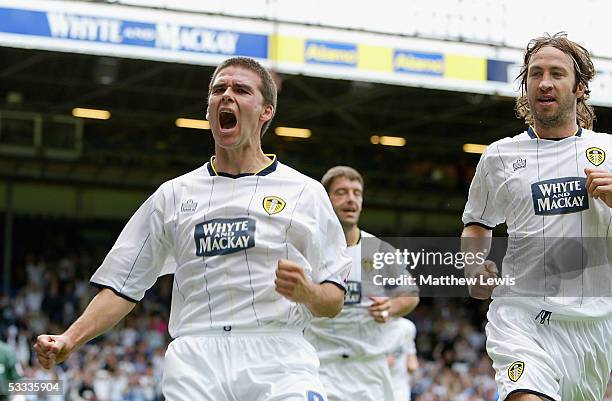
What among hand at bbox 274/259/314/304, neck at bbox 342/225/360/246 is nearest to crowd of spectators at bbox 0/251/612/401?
neck at bbox 342/225/360/246

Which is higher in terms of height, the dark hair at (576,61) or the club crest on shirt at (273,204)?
the dark hair at (576,61)

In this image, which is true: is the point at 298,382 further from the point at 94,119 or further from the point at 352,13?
the point at 94,119

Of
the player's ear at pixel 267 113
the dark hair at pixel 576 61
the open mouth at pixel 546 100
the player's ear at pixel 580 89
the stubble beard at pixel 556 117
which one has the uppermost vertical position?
the dark hair at pixel 576 61

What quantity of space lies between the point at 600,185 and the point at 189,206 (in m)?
2.02

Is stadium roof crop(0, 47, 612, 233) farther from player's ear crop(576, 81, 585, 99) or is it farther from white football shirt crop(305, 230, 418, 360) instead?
player's ear crop(576, 81, 585, 99)

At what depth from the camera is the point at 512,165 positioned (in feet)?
20.2

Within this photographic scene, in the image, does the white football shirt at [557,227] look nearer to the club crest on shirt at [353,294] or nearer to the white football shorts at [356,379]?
the club crest on shirt at [353,294]

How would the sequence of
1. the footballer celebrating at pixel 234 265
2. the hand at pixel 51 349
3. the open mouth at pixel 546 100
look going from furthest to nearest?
1. the open mouth at pixel 546 100
2. the footballer celebrating at pixel 234 265
3. the hand at pixel 51 349

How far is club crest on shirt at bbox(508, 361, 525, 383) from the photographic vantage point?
5.67m

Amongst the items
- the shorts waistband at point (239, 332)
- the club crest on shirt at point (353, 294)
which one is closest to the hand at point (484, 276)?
the shorts waistband at point (239, 332)

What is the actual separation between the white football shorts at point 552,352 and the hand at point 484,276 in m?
0.17

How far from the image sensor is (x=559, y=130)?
616cm

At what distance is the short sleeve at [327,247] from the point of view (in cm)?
544

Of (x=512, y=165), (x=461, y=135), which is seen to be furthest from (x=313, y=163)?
(x=512, y=165)
